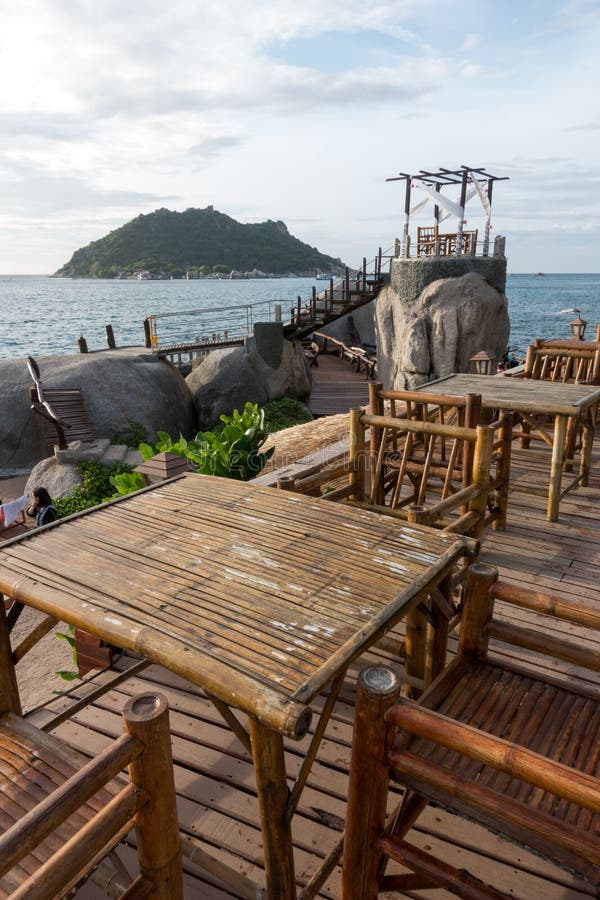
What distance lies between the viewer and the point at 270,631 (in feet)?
7.59

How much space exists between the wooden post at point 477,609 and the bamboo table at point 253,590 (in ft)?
0.62

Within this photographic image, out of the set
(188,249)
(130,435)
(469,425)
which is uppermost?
(188,249)

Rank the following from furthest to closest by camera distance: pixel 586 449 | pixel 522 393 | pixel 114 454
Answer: pixel 114 454 < pixel 586 449 < pixel 522 393

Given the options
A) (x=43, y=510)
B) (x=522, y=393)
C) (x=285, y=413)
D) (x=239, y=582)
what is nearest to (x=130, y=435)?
(x=285, y=413)

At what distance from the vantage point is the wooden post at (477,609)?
2609 millimetres

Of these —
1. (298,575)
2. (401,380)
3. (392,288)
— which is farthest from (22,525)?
(392,288)

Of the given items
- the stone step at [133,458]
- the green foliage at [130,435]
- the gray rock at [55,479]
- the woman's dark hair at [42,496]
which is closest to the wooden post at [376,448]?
the woman's dark hair at [42,496]

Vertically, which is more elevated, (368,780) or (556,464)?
(368,780)

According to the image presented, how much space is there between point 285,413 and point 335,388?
18.6 feet

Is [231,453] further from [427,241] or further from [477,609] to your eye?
[427,241]

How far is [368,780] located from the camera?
190 cm

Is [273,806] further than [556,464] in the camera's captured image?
No

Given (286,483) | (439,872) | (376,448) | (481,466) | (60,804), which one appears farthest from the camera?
(376,448)

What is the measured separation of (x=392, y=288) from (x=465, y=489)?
20.8 m
